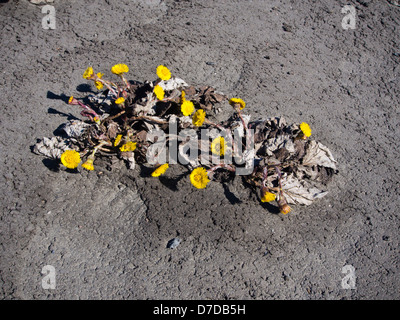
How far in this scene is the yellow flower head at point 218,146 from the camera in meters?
2.84

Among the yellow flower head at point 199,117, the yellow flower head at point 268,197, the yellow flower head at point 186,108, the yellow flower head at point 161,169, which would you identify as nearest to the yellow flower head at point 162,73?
the yellow flower head at point 186,108

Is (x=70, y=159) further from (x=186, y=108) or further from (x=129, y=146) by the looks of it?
(x=186, y=108)

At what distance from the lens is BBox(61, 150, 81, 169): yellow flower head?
271 centimetres

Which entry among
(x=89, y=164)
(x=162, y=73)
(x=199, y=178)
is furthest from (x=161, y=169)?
(x=162, y=73)

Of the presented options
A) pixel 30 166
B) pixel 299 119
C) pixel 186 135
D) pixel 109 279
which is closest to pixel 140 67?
pixel 186 135

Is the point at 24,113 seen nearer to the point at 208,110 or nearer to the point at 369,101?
the point at 208,110

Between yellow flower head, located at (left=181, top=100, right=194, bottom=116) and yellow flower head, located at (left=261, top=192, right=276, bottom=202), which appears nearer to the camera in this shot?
yellow flower head, located at (left=261, top=192, right=276, bottom=202)

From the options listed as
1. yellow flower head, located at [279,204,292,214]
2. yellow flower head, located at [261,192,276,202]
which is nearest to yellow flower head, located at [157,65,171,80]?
yellow flower head, located at [261,192,276,202]

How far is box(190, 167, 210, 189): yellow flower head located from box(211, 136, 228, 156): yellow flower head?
10.8 inches

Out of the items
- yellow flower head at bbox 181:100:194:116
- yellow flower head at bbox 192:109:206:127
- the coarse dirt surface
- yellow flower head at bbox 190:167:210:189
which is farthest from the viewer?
yellow flower head at bbox 181:100:194:116

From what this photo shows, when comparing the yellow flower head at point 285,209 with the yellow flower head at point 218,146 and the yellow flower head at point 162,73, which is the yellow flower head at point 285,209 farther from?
the yellow flower head at point 162,73

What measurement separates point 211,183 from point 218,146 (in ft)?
1.08

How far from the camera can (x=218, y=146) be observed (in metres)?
2.90

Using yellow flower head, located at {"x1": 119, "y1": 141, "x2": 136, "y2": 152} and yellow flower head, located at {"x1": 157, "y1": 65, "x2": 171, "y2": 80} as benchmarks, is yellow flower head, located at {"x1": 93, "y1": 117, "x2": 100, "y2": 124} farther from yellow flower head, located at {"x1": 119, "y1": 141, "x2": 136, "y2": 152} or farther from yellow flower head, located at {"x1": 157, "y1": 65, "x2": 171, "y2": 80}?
yellow flower head, located at {"x1": 157, "y1": 65, "x2": 171, "y2": 80}
